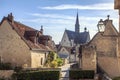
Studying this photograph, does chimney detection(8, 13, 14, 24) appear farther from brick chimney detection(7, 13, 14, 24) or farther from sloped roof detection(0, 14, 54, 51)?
sloped roof detection(0, 14, 54, 51)

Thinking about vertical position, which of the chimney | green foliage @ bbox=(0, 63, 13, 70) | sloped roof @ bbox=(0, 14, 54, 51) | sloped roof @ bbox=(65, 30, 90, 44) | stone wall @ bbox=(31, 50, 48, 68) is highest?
sloped roof @ bbox=(65, 30, 90, 44)

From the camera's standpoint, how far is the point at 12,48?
38.1 meters

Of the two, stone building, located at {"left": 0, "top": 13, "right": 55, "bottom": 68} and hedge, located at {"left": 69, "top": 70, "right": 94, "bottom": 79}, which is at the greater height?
stone building, located at {"left": 0, "top": 13, "right": 55, "bottom": 68}

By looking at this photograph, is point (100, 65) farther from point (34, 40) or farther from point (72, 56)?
point (72, 56)

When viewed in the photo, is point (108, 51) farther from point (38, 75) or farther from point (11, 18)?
point (11, 18)

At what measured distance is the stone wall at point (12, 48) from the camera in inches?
1474

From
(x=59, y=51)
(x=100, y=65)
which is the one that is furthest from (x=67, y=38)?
(x=100, y=65)

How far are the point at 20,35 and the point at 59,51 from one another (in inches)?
2125

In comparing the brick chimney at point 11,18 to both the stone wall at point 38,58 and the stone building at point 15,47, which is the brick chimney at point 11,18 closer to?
the stone building at point 15,47

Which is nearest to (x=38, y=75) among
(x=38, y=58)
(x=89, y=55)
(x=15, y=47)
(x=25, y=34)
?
(x=89, y=55)

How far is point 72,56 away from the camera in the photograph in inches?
3499

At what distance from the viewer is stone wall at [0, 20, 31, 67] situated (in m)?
37.4

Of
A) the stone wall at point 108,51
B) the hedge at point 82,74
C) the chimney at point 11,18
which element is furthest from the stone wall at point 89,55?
the chimney at point 11,18

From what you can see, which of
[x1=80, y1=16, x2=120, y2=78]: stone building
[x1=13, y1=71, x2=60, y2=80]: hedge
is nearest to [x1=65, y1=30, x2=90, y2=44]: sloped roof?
[x1=80, y1=16, x2=120, y2=78]: stone building
